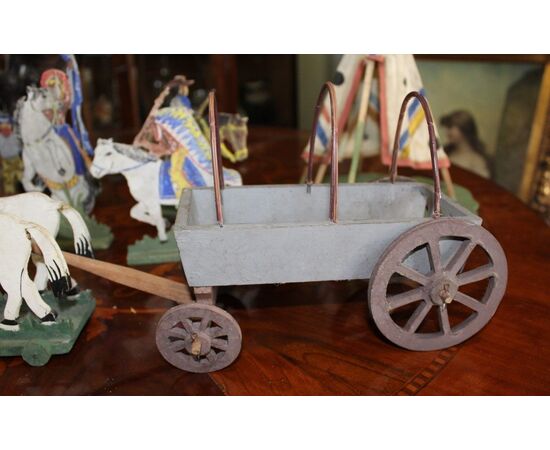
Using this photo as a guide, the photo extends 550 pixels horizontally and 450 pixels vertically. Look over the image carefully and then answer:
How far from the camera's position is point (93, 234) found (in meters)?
2.10

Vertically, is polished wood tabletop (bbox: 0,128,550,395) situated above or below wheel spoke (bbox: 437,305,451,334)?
below

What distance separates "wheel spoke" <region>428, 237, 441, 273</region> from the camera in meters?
1.35

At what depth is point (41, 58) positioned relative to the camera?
7.25 feet

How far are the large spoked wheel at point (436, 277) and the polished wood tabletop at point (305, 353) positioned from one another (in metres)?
0.06

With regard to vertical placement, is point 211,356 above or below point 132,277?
below

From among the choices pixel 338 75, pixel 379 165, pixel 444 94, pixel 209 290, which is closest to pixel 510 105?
pixel 444 94

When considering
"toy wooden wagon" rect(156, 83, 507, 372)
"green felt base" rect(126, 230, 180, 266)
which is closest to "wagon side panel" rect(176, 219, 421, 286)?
"toy wooden wagon" rect(156, 83, 507, 372)

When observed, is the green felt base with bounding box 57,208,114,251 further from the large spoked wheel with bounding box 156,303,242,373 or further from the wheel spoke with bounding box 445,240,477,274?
the wheel spoke with bounding box 445,240,477,274

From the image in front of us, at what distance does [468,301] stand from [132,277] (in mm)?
967

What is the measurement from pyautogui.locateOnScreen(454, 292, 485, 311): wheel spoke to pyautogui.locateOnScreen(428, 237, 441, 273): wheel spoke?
101 mm

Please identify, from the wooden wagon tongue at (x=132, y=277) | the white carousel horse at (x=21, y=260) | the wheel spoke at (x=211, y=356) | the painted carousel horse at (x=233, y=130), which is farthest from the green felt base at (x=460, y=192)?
the white carousel horse at (x=21, y=260)

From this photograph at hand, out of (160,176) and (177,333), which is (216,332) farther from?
(160,176)

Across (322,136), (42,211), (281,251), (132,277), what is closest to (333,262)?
(281,251)

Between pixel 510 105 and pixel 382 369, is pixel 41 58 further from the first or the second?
pixel 510 105
